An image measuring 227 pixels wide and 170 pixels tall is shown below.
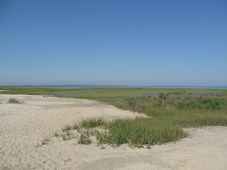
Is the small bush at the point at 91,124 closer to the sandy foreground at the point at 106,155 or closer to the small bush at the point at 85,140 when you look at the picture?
the sandy foreground at the point at 106,155

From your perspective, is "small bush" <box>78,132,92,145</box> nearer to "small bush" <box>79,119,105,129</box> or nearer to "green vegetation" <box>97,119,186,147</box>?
"green vegetation" <box>97,119,186,147</box>

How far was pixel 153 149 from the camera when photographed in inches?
349

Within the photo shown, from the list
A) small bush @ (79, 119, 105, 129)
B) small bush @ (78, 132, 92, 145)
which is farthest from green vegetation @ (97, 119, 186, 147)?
small bush @ (79, 119, 105, 129)

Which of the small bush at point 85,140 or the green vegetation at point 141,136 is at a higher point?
the green vegetation at point 141,136

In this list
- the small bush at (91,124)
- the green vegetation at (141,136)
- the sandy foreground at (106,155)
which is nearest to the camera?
the sandy foreground at (106,155)

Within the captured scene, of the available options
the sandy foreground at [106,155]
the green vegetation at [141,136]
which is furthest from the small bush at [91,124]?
the green vegetation at [141,136]

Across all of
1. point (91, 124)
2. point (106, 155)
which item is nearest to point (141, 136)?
point (106, 155)

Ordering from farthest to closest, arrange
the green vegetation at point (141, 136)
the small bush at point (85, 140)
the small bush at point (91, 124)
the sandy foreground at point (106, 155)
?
1. the small bush at point (91, 124)
2. the small bush at point (85, 140)
3. the green vegetation at point (141, 136)
4. the sandy foreground at point (106, 155)

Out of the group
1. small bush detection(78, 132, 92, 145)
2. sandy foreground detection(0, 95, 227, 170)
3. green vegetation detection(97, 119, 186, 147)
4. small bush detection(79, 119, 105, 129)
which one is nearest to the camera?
sandy foreground detection(0, 95, 227, 170)

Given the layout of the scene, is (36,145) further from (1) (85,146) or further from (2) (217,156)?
(2) (217,156)

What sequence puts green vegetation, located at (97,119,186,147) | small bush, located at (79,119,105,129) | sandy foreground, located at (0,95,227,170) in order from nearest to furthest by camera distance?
sandy foreground, located at (0,95,227,170) < green vegetation, located at (97,119,186,147) < small bush, located at (79,119,105,129)

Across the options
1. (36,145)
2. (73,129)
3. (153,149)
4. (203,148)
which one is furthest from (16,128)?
(203,148)

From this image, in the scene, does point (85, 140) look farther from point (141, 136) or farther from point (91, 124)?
point (91, 124)

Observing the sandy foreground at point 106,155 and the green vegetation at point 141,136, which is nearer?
the sandy foreground at point 106,155
